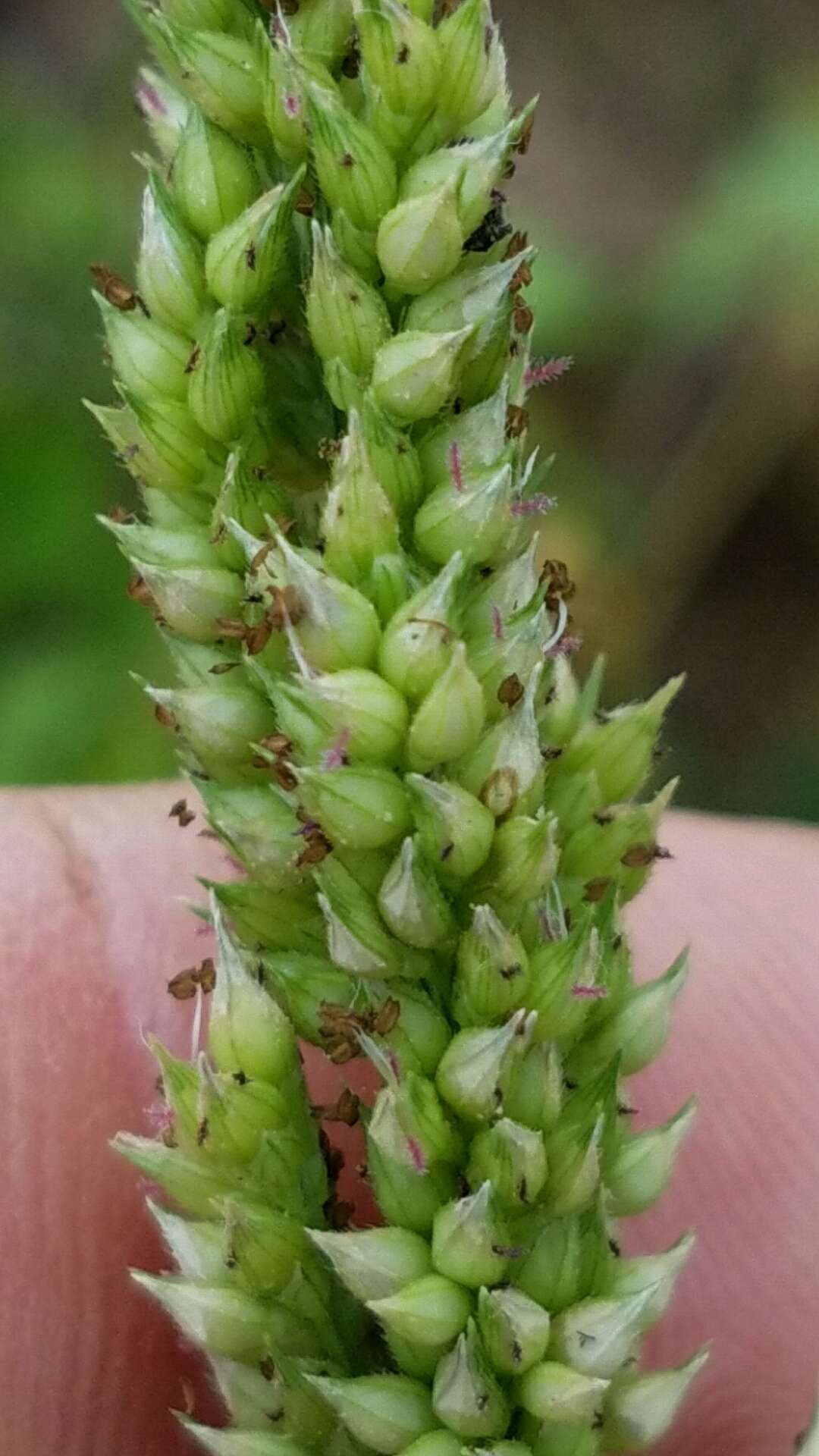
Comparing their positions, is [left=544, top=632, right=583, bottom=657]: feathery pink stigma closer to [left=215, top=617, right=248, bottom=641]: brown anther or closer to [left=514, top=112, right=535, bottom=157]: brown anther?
[left=215, top=617, right=248, bottom=641]: brown anther

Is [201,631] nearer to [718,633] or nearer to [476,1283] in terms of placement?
[476,1283]

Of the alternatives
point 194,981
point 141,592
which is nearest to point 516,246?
point 141,592

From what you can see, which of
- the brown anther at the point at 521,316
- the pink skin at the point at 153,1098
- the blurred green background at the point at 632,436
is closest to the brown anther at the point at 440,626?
the brown anther at the point at 521,316

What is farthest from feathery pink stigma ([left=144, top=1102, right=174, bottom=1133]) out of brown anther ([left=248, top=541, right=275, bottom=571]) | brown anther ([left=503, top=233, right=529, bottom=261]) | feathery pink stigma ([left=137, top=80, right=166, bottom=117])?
feathery pink stigma ([left=137, top=80, right=166, bottom=117])

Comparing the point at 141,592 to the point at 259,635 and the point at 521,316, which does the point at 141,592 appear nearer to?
the point at 259,635

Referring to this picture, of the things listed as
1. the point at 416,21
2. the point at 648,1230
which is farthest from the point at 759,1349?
the point at 416,21

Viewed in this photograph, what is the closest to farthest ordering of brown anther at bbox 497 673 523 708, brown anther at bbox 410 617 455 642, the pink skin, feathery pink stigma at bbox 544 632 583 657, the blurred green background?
brown anther at bbox 410 617 455 642, brown anther at bbox 497 673 523 708, feathery pink stigma at bbox 544 632 583 657, the pink skin, the blurred green background
